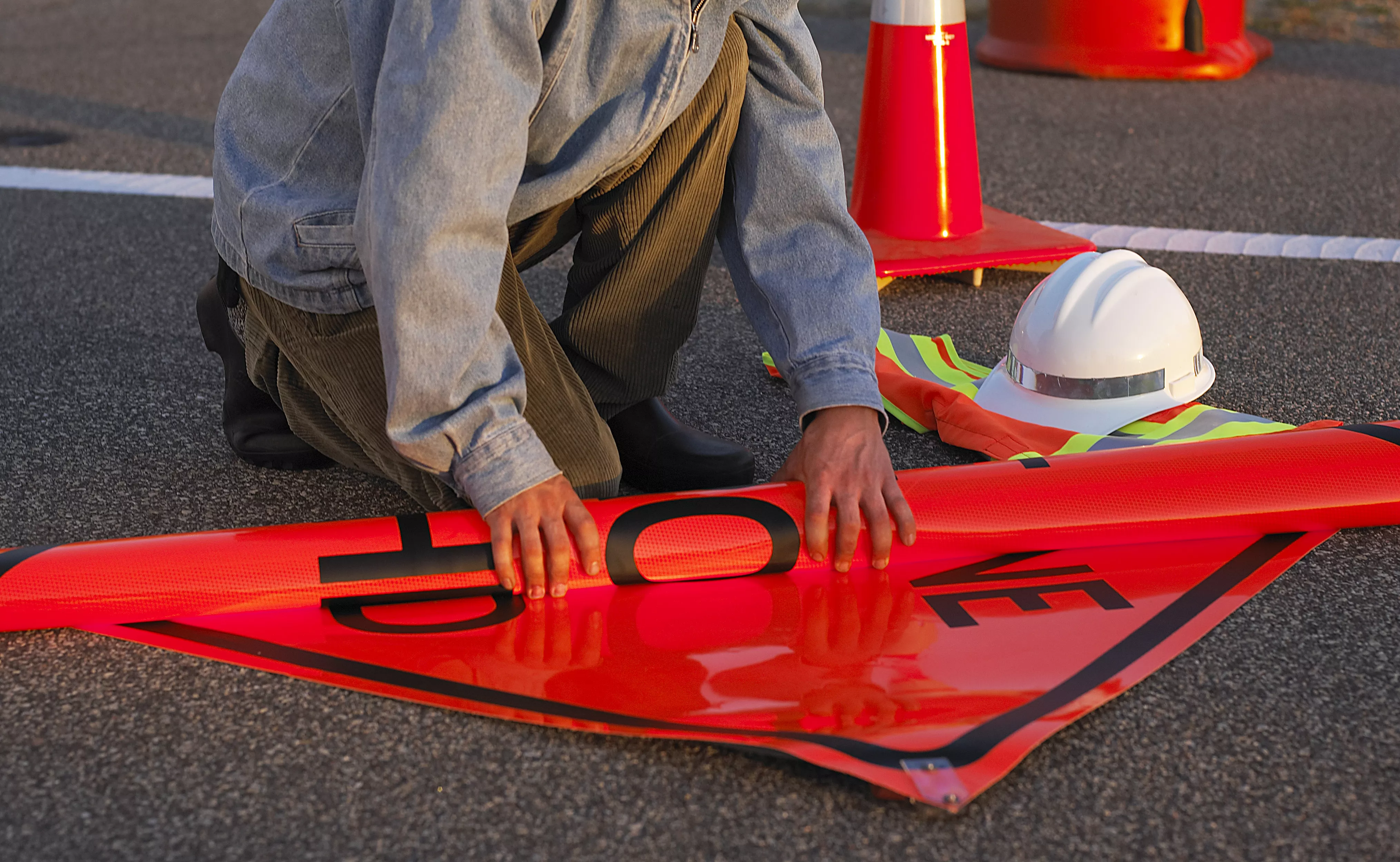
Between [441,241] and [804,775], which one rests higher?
[441,241]

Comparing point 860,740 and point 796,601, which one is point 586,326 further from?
point 860,740

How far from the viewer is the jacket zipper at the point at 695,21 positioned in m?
1.74

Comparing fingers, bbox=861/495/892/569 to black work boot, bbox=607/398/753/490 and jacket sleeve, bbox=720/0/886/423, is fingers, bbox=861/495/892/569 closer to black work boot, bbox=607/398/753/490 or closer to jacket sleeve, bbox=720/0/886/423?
jacket sleeve, bbox=720/0/886/423

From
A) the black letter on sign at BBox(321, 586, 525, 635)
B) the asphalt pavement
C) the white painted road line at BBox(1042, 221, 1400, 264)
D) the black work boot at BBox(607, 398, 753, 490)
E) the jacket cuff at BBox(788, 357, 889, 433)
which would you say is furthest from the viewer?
the white painted road line at BBox(1042, 221, 1400, 264)

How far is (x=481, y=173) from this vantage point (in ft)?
4.96

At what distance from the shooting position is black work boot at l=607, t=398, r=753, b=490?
2115mm

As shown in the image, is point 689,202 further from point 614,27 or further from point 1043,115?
point 1043,115

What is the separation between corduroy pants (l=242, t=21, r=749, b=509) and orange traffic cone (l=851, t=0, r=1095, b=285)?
1.18 metres

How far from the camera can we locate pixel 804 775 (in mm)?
1416

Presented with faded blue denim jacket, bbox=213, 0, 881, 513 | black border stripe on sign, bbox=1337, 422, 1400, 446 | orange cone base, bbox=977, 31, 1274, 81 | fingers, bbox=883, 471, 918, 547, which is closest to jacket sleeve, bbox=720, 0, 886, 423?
faded blue denim jacket, bbox=213, 0, 881, 513

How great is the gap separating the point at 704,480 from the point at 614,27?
Answer: 745 millimetres

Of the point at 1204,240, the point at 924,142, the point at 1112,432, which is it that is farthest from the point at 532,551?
the point at 1204,240

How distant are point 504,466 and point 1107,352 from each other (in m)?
1.21

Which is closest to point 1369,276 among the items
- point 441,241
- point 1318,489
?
point 1318,489
